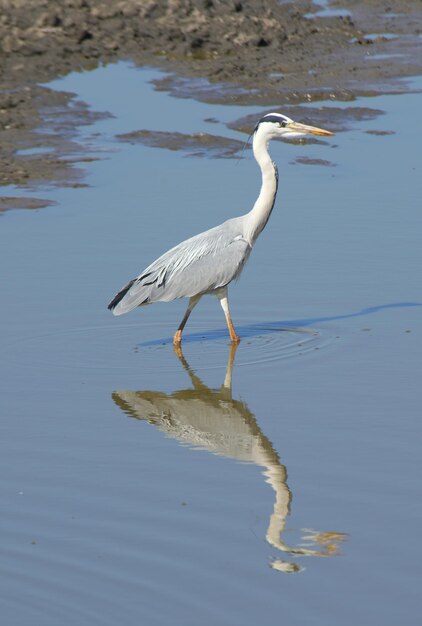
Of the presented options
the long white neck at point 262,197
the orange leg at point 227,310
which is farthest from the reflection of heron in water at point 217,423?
the long white neck at point 262,197

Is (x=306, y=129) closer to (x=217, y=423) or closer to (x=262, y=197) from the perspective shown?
(x=262, y=197)

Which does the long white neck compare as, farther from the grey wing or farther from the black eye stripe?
the grey wing

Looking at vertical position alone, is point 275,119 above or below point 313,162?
above

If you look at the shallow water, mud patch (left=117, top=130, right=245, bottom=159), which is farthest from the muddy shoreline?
the shallow water

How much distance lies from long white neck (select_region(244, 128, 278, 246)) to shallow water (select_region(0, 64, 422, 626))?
61 cm

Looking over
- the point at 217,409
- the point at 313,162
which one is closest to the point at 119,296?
the point at 217,409

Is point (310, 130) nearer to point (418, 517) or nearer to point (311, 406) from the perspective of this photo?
point (311, 406)

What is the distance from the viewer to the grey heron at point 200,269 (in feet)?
30.8

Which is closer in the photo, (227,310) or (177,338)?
(177,338)

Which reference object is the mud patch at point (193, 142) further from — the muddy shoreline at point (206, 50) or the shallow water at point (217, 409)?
the muddy shoreline at point (206, 50)

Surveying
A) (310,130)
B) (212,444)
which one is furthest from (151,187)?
(212,444)

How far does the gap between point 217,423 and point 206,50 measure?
12057 mm

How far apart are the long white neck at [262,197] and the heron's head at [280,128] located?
0.05 meters

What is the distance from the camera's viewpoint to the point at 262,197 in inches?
386
